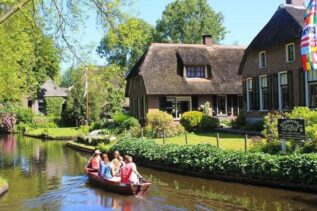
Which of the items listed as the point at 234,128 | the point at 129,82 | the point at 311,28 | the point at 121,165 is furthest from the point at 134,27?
the point at 129,82

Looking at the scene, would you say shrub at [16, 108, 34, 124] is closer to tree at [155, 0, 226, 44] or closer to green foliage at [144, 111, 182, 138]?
tree at [155, 0, 226, 44]

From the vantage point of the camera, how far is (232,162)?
20.1 metres

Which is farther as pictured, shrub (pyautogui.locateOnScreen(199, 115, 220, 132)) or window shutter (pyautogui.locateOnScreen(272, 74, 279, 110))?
shrub (pyautogui.locateOnScreen(199, 115, 220, 132))

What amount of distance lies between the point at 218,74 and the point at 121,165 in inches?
1015

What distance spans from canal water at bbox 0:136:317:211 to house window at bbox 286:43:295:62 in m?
12.9

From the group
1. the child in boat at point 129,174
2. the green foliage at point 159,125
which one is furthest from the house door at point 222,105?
the child in boat at point 129,174

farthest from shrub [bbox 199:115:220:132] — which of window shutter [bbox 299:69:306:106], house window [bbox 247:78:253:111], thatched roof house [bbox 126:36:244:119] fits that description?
window shutter [bbox 299:69:306:106]

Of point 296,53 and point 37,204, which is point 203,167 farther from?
point 296,53

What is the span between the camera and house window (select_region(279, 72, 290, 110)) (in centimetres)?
3189

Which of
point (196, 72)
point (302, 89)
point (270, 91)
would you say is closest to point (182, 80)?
point (196, 72)

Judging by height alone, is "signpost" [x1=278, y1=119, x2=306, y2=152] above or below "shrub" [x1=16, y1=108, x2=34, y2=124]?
below

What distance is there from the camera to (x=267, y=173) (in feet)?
61.3

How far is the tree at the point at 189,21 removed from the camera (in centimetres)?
7156

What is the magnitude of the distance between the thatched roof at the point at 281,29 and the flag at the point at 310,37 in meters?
3.57
